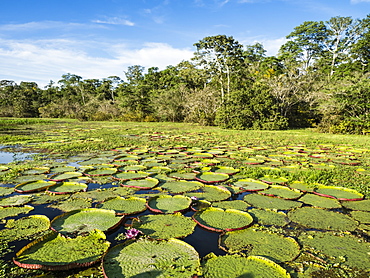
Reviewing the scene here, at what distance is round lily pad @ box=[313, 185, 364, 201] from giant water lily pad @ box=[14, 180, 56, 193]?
4071 mm

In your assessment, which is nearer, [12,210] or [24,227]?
[24,227]

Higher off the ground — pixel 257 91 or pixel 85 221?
Answer: pixel 257 91

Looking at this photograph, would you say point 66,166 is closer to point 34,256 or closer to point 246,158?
point 34,256

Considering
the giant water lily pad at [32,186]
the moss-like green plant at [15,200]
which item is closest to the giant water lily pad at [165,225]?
the moss-like green plant at [15,200]

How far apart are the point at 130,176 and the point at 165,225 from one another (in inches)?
80.0

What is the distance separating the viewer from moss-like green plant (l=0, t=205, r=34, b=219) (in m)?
2.70

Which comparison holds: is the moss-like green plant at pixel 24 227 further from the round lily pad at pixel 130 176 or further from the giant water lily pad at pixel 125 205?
the round lily pad at pixel 130 176

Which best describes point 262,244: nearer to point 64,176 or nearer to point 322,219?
point 322,219

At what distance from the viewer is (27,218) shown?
2.57 m

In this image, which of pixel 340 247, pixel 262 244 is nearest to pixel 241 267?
pixel 262 244

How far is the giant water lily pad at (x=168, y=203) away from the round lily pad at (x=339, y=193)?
193 cm

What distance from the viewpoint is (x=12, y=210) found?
2.81m

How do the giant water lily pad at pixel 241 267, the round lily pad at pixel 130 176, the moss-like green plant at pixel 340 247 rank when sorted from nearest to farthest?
the giant water lily pad at pixel 241 267 → the moss-like green plant at pixel 340 247 → the round lily pad at pixel 130 176

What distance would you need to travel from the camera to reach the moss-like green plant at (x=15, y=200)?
9.63ft
